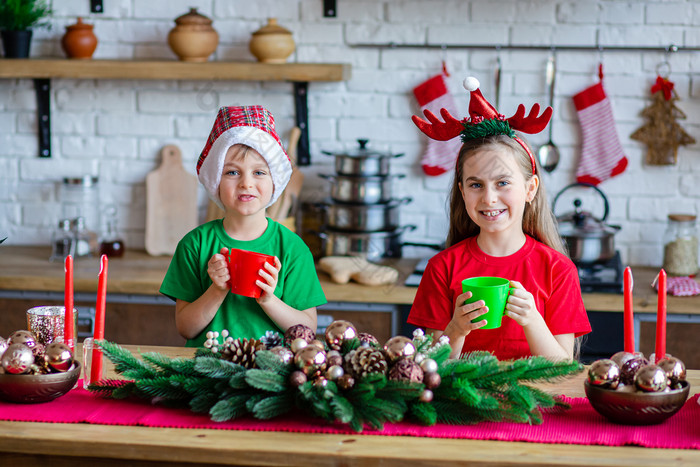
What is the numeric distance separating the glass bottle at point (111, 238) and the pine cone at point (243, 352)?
6.33 ft

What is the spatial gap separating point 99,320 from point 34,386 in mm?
151

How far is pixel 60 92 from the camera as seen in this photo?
11.1 feet

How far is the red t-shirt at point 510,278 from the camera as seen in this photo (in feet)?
6.06

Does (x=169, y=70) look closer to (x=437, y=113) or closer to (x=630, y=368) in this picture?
(x=437, y=113)

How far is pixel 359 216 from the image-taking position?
9.80ft

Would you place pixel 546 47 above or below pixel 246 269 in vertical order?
above

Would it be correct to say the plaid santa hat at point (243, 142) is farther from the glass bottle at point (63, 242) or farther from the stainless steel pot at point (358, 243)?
the glass bottle at point (63, 242)

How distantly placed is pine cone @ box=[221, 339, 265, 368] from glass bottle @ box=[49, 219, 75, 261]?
195 centimetres

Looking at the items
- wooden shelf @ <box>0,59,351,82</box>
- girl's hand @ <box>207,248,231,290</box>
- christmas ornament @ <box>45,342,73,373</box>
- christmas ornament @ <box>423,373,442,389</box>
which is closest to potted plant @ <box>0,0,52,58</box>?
wooden shelf @ <box>0,59,351,82</box>

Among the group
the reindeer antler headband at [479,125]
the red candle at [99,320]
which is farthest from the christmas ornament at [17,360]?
the reindeer antler headband at [479,125]

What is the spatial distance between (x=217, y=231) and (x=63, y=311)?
1.79 ft

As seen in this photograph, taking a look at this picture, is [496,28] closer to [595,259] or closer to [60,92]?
[595,259]

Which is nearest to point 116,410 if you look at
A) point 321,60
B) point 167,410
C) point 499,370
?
point 167,410

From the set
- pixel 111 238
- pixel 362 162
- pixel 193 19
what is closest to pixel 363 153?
pixel 362 162
